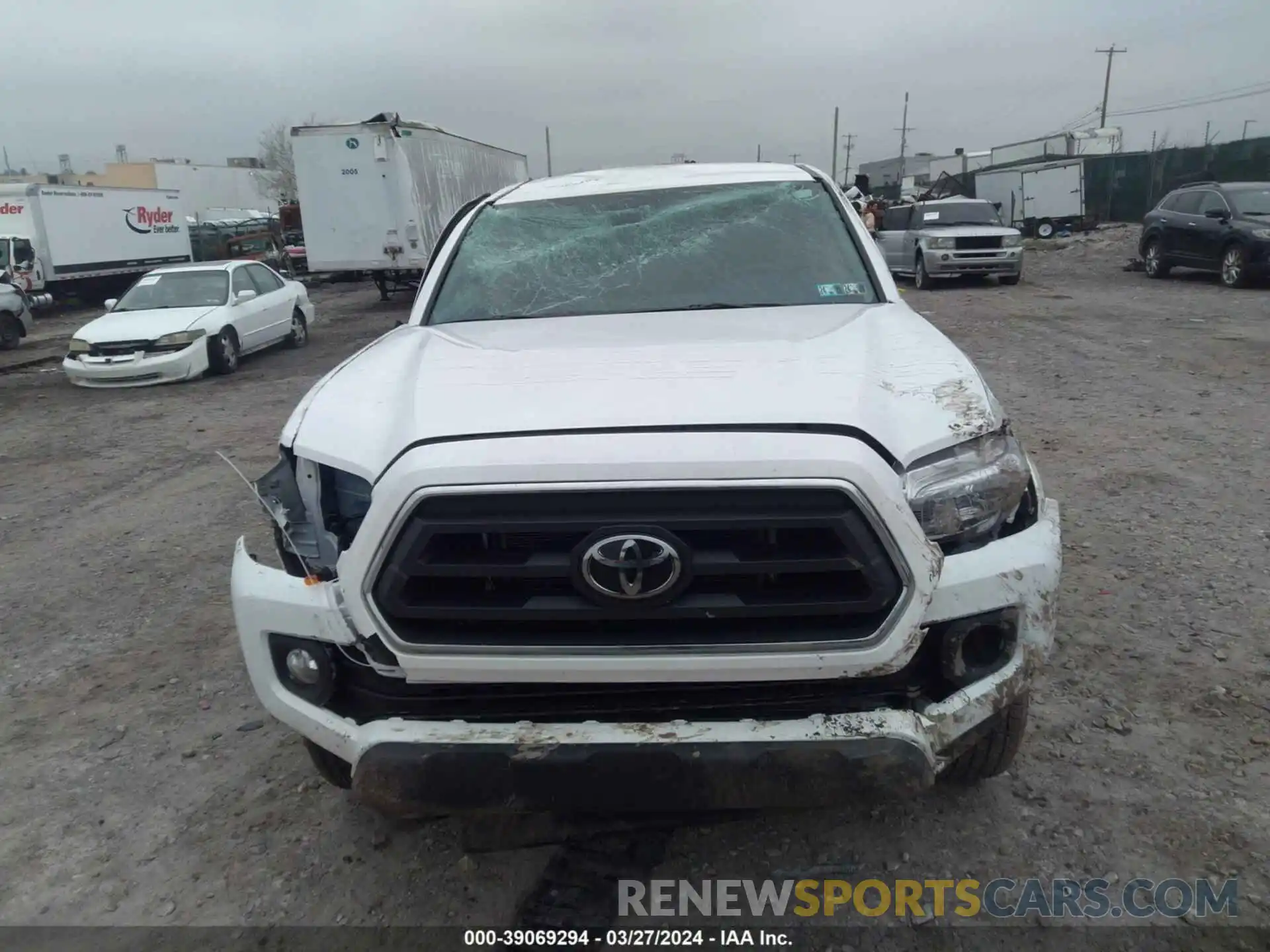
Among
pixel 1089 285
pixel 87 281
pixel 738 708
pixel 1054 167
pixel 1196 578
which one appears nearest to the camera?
pixel 738 708

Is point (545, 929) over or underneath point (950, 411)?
underneath

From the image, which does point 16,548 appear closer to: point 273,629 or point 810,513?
point 273,629

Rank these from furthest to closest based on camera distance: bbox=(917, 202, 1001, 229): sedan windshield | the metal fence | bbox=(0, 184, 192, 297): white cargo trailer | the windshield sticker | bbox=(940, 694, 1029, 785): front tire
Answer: the metal fence < bbox=(0, 184, 192, 297): white cargo trailer < bbox=(917, 202, 1001, 229): sedan windshield < the windshield sticker < bbox=(940, 694, 1029, 785): front tire

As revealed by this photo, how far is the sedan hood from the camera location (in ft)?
37.5

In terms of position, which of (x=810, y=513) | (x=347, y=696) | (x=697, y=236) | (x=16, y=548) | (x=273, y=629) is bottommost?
(x=16, y=548)

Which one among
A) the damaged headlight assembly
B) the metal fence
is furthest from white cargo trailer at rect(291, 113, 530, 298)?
the metal fence

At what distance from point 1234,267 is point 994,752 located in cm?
1619

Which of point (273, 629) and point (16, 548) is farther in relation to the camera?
point (16, 548)

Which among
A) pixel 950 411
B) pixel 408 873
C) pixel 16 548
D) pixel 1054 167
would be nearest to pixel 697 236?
pixel 950 411

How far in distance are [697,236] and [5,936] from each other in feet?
10.6

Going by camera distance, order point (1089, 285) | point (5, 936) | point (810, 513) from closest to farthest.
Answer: point (810, 513)
point (5, 936)
point (1089, 285)

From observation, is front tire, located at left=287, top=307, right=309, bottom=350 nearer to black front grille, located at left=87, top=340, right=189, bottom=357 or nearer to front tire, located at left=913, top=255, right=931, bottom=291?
black front grille, located at left=87, top=340, right=189, bottom=357

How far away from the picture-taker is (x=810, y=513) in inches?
77.0

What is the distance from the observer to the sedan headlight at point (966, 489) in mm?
2123
